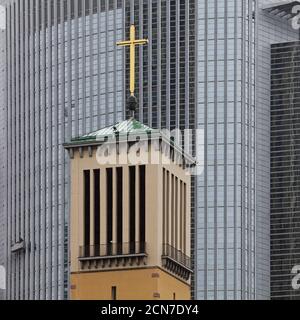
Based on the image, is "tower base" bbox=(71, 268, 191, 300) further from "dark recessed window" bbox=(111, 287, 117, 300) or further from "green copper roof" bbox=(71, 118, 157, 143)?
"green copper roof" bbox=(71, 118, 157, 143)

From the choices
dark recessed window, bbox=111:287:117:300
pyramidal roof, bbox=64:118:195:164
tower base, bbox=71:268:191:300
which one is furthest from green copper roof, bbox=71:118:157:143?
dark recessed window, bbox=111:287:117:300

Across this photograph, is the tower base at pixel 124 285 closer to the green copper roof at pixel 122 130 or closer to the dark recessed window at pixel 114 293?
the dark recessed window at pixel 114 293

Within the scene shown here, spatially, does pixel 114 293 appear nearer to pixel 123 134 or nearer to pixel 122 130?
pixel 123 134

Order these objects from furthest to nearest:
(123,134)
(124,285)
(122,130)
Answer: (122,130)
(123,134)
(124,285)

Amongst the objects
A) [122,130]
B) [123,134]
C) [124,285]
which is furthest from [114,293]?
[122,130]

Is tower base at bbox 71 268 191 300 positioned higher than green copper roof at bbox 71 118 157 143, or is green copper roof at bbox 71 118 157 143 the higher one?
green copper roof at bbox 71 118 157 143

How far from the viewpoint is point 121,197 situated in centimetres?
10644

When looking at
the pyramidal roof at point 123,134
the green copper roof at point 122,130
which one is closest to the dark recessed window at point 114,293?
the pyramidal roof at point 123,134

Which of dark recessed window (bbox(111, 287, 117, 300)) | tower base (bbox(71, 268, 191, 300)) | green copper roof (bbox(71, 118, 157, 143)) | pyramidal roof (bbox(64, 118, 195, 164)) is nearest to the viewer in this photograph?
tower base (bbox(71, 268, 191, 300))
